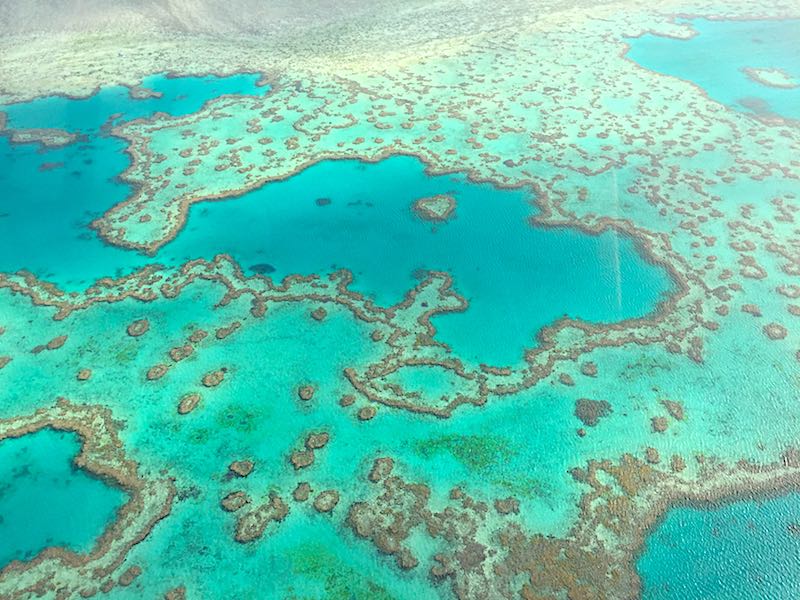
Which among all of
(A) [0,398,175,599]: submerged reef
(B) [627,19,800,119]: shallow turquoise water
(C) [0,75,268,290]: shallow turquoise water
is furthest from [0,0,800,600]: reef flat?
(B) [627,19,800,119]: shallow turquoise water

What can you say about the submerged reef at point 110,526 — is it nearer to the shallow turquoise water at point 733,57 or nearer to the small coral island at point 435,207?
the small coral island at point 435,207

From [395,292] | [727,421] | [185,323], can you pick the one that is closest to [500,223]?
[395,292]

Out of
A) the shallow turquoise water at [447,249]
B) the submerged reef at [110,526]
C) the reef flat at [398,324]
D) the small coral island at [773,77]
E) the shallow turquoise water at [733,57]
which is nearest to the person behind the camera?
the submerged reef at [110,526]

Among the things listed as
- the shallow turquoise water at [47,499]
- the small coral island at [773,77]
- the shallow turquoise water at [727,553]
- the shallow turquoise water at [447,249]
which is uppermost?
the small coral island at [773,77]

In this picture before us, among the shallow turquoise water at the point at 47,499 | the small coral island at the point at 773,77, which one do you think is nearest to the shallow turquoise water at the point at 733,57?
the small coral island at the point at 773,77

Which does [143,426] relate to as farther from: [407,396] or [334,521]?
[407,396]

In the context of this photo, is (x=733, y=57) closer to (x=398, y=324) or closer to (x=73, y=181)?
(x=398, y=324)

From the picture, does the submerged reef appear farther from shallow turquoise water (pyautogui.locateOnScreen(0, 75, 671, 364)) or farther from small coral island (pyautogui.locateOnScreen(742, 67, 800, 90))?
small coral island (pyautogui.locateOnScreen(742, 67, 800, 90))

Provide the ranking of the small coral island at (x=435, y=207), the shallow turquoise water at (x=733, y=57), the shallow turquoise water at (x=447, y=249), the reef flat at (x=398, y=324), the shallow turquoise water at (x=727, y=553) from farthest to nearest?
1. the shallow turquoise water at (x=733, y=57)
2. the small coral island at (x=435, y=207)
3. the shallow turquoise water at (x=447, y=249)
4. the reef flat at (x=398, y=324)
5. the shallow turquoise water at (x=727, y=553)
